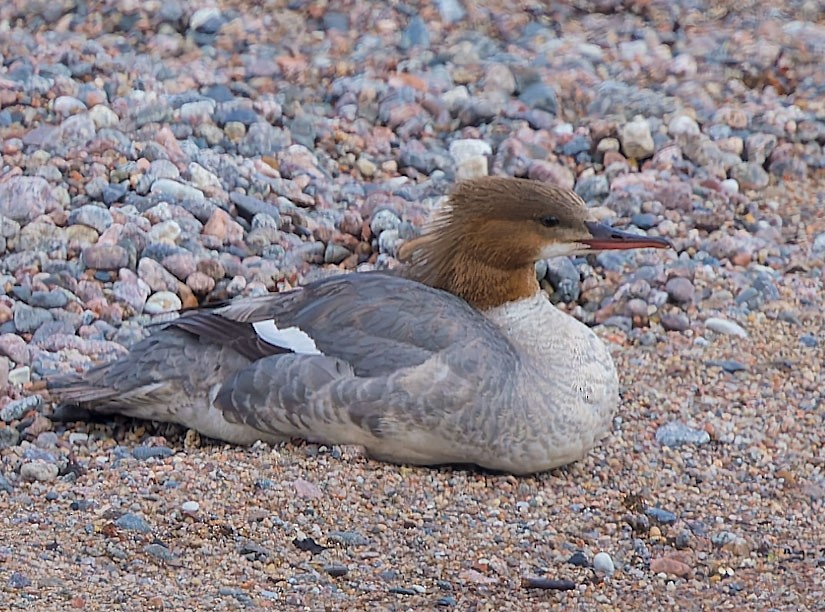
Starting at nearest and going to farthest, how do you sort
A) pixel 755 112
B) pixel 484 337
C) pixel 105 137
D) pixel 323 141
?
pixel 484 337 → pixel 105 137 → pixel 323 141 → pixel 755 112

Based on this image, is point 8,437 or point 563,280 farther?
point 563,280

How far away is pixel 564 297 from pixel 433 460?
1630mm

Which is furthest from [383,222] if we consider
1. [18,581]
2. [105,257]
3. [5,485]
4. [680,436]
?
[18,581]

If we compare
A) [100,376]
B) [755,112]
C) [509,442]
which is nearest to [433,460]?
[509,442]

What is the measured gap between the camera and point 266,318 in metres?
4.70

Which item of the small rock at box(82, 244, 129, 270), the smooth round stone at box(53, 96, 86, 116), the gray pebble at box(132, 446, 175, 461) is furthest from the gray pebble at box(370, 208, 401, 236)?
the gray pebble at box(132, 446, 175, 461)

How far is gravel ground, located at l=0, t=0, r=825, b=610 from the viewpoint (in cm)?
388

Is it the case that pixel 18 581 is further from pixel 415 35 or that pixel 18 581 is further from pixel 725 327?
pixel 415 35

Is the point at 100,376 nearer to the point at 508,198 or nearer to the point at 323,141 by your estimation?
the point at 508,198

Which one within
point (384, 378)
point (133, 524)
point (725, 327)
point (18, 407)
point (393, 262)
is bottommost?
point (725, 327)

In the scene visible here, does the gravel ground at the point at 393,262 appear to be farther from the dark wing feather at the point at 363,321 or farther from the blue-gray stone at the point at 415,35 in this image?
the dark wing feather at the point at 363,321

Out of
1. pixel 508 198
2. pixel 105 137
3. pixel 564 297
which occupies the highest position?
pixel 508 198

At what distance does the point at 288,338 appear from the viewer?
4.59m

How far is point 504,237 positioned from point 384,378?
0.62 meters
